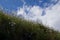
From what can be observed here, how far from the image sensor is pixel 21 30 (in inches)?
266

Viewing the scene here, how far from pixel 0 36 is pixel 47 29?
1977 mm

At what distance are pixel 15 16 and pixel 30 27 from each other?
0.68 m

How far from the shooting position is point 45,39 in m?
7.19

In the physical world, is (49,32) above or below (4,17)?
below

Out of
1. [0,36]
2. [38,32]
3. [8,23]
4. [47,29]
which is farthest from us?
[47,29]

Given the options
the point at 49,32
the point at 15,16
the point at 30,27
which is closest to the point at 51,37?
the point at 49,32

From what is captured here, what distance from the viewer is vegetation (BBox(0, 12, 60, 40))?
21.0ft

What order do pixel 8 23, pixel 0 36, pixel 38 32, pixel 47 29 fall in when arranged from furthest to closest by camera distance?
pixel 47 29, pixel 38 32, pixel 8 23, pixel 0 36

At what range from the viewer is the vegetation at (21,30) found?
639 cm

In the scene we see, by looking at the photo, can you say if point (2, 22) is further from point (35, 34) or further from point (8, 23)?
point (35, 34)

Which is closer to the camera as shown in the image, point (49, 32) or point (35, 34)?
point (35, 34)

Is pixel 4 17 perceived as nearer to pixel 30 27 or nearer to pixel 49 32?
pixel 30 27

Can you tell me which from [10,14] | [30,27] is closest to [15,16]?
[10,14]

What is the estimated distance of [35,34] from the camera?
275 inches
